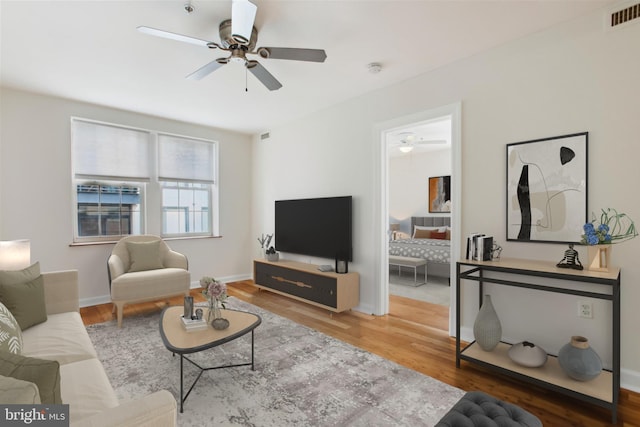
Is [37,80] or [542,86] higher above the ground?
[37,80]

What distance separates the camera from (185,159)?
202 inches

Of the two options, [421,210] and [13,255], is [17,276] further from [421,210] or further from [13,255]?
[421,210]

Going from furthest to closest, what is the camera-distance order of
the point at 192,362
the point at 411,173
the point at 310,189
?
the point at 411,173, the point at 310,189, the point at 192,362

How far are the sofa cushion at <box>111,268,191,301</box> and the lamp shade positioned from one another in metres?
0.84

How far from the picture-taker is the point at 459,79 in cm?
307

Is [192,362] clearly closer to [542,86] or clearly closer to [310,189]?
[310,189]

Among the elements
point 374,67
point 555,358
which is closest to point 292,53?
point 374,67

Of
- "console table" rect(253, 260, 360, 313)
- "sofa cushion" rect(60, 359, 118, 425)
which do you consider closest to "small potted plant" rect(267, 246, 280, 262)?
"console table" rect(253, 260, 360, 313)

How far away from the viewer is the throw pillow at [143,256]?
4.00m

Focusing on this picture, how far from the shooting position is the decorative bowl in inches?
87.7

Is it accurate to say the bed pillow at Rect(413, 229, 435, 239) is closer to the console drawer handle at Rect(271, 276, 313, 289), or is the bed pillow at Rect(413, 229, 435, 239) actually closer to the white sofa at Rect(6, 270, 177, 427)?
the console drawer handle at Rect(271, 276, 313, 289)

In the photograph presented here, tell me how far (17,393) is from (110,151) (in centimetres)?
440

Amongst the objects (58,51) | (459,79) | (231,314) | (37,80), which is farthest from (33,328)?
(459,79)

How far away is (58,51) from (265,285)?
356 centimetres
